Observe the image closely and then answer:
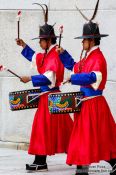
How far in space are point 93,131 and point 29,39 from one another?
314 centimetres

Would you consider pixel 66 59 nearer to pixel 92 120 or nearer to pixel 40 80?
pixel 40 80

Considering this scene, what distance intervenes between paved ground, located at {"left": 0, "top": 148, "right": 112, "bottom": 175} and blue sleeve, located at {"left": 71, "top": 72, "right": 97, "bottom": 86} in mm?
1317

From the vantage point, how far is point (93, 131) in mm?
9125

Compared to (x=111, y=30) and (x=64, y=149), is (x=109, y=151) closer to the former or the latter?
(x=64, y=149)

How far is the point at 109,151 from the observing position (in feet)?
30.1

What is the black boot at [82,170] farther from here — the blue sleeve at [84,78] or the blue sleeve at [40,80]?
the blue sleeve at [40,80]

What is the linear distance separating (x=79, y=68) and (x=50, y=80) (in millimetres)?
504

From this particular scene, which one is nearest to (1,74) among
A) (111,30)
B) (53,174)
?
(111,30)

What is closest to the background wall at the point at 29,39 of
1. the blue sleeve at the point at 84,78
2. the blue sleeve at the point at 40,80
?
the blue sleeve at the point at 40,80

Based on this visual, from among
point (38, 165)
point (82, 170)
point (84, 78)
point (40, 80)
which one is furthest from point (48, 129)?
point (84, 78)

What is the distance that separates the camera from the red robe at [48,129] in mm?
9781

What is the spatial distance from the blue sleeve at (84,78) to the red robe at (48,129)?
2.55ft

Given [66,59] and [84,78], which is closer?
[84,78]

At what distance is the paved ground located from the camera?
390 inches
